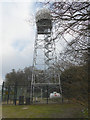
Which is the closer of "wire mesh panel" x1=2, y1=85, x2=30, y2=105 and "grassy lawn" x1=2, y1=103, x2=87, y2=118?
"grassy lawn" x1=2, y1=103, x2=87, y2=118

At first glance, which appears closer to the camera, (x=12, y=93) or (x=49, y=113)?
(x=49, y=113)

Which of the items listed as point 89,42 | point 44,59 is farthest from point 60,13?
point 44,59

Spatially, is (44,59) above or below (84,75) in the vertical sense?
above

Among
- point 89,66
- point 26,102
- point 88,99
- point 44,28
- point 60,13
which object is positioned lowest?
point 26,102

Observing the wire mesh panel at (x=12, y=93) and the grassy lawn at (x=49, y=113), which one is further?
the wire mesh panel at (x=12, y=93)

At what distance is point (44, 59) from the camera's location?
11.8 meters

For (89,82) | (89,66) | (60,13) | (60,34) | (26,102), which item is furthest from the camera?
(26,102)

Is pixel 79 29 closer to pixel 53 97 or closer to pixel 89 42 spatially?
pixel 89 42

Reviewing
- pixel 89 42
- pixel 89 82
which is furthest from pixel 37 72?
pixel 89 82

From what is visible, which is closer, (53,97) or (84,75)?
(84,75)

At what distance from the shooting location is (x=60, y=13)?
4.27 m

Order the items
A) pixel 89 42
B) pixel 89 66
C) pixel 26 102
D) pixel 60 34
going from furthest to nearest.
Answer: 1. pixel 26 102
2. pixel 60 34
3. pixel 89 42
4. pixel 89 66

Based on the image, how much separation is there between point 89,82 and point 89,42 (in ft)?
5.05

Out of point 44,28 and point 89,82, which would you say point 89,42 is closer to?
point 89,82
